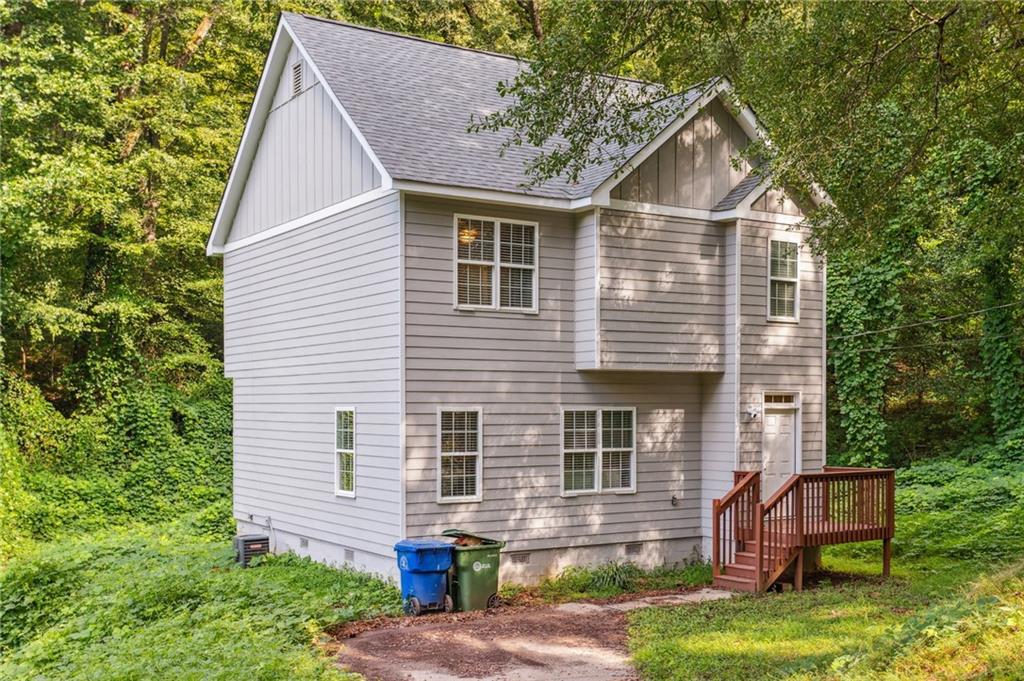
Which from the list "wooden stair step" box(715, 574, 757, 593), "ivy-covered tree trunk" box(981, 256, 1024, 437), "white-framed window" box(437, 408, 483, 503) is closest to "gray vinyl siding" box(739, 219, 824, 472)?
"wooden stair step" box(715, 574, 757, 593)

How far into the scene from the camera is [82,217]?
2095 cm

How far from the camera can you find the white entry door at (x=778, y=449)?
1510 centimetres

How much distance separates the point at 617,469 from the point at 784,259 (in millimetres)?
4302

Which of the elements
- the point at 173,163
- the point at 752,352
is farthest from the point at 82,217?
the point at 752,352

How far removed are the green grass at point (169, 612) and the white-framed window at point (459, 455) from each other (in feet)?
5.15

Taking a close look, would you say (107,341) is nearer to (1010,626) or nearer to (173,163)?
(173,163)

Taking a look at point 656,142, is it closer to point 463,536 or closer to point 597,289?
point 597,289

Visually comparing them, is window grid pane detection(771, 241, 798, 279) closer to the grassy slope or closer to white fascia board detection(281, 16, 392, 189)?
the grassy slope

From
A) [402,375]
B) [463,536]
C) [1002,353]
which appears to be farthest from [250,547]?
[1002,353]

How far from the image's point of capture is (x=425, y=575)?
11.9 m

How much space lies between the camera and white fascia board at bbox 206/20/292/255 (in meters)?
15.9

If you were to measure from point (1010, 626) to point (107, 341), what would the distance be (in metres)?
19.3

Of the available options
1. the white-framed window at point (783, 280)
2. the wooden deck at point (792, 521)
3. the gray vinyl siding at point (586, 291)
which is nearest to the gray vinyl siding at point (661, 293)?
the gray vinyl siding at point (586, 291)

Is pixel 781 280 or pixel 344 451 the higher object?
pixel 781 280
